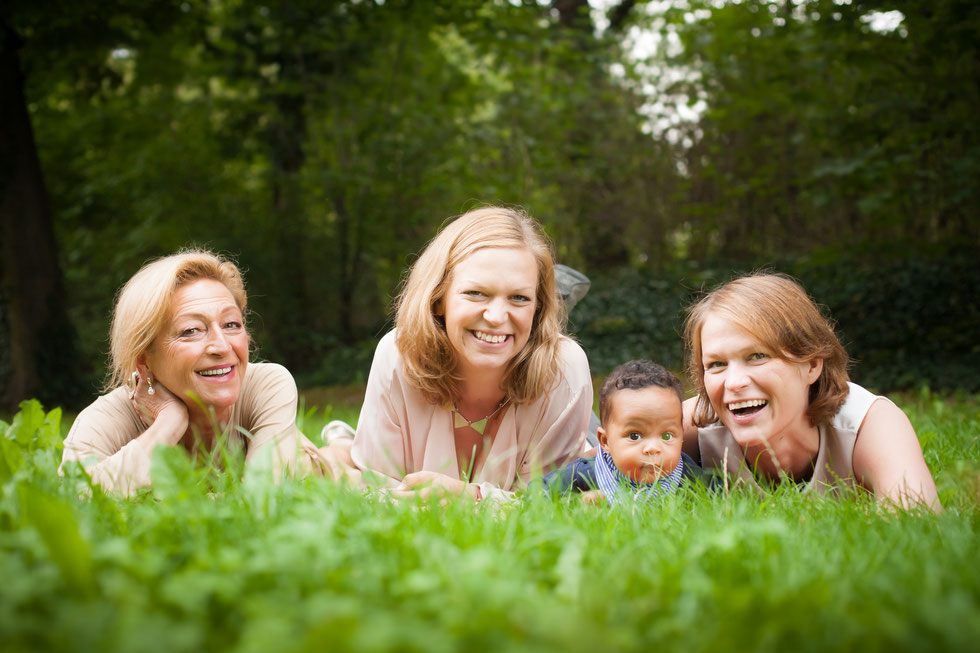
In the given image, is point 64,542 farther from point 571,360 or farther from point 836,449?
point 836,449

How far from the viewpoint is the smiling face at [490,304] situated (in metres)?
3.15

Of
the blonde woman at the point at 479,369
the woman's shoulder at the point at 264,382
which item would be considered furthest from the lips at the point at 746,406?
the woman's shoulder at the point at 264,382

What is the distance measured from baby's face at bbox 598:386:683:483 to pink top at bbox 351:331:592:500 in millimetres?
462

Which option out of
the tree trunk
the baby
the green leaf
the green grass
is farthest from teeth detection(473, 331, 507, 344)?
the tree trunk

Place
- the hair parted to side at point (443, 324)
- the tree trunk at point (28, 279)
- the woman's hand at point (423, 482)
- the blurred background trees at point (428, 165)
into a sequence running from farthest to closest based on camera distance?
the blurred background trees at point (428, 165) → the tree trunk at point (28, 279) → the hair parted to side at point (443, 324) → the woman's hand at point (423, 482)

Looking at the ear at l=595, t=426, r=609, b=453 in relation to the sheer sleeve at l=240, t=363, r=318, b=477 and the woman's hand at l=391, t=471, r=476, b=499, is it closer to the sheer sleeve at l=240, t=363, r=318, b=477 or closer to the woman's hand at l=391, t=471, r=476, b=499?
the woman's hand at l=391, t=471, r=476, b=499

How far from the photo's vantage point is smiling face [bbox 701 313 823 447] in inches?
113

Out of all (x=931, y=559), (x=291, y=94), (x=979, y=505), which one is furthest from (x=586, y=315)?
(x=931, y=559)

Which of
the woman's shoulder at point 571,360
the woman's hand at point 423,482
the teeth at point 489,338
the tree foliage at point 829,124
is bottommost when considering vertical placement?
the woman's hand at point 423,482

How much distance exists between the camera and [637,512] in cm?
226

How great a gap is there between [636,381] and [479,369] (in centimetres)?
69

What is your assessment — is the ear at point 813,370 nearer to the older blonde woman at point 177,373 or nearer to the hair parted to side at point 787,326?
the hair parted to side at point 787,326

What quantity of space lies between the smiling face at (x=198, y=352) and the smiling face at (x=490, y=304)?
0.94 metres

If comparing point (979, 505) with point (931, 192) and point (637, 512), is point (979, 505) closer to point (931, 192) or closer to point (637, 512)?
point (637, 512)
